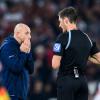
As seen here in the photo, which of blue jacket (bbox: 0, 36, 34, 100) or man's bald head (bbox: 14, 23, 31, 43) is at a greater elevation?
man's bald head (bbox: 14, 23, 31, 43)

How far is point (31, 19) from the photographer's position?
49.2ft

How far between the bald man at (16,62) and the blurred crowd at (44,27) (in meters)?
3.22

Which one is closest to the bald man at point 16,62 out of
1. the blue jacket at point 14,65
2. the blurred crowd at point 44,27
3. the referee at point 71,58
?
the blue jacket at point 14,65

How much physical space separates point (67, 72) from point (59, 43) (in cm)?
43

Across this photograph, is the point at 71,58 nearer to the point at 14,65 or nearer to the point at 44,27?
the point at 14,65

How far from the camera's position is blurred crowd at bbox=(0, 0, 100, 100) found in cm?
1237

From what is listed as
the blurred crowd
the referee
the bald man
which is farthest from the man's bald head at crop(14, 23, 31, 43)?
the blurred crowd

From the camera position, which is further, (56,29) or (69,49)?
(56,29)

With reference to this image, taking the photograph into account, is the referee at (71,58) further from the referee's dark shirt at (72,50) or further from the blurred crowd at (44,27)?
the blurred crowd at (44,27)

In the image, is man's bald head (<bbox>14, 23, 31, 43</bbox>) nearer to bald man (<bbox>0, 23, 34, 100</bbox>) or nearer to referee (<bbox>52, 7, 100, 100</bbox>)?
bald man (<bbox>0, 23, 34, 100</bbox>)

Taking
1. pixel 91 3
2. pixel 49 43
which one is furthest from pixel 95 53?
pixel 91 3

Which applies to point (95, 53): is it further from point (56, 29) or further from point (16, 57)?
point (56, 29)

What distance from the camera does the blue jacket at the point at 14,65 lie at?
8031 millimetres

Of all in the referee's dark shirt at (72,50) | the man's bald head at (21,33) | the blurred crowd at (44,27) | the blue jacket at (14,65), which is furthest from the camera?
the blurred crowd at (44,27)
